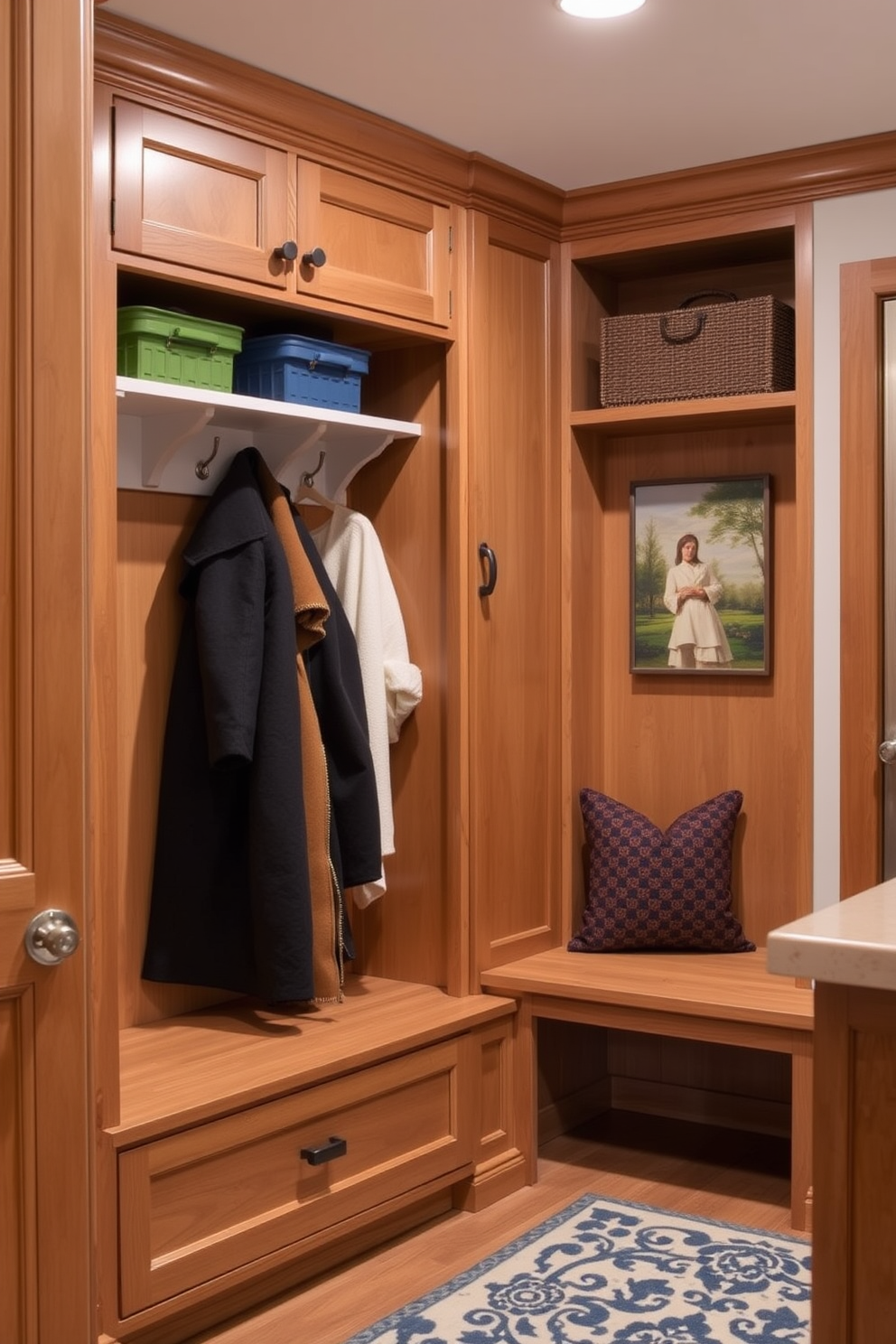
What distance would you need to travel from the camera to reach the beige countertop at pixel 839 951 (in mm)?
1576

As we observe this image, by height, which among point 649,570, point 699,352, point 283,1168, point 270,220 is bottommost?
point 283,1168

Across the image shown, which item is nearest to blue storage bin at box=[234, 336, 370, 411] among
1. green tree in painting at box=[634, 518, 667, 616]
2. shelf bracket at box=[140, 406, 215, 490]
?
shelf bracket at box=[140, 406, 215, 490]

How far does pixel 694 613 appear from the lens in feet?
13.0

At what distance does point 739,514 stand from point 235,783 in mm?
1583

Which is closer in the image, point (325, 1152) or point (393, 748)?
point (325, 1152)

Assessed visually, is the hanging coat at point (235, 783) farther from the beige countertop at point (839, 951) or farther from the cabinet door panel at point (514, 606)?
the beige countertop at point (839, 951)

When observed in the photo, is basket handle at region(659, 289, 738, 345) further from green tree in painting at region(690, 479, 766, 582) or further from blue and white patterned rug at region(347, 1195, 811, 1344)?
blue and white patterned rug at region(347, 1195, 811, 1344)

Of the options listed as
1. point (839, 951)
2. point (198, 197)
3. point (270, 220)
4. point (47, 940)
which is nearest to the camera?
point (839, 951)

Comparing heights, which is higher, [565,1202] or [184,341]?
[184,341]

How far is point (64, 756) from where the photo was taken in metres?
1.90

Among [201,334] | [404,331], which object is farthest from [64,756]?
[404,331]

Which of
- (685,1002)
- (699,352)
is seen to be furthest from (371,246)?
(685,1002)

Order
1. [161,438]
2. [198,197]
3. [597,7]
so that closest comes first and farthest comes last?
1. [597,7]
2. [198,197]
3. [161,438]

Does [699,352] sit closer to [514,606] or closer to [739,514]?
[739,514]
